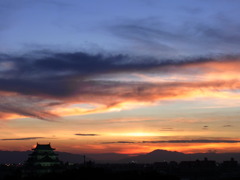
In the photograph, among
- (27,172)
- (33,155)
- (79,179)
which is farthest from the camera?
(33,155)

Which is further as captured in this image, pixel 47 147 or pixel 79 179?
pixel 47 147

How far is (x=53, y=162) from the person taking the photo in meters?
174

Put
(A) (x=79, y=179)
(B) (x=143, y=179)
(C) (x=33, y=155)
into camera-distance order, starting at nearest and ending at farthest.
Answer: (A) (x=79, y=179) → (B) (x=143, y=179) → (C) (x=33, y=155)

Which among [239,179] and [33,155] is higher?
[33,155]

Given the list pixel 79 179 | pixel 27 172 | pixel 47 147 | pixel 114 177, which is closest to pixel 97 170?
pixel 114 177

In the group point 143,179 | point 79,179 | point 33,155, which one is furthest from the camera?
point 33,155

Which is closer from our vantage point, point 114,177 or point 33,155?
point 114,177

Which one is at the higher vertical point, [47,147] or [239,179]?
[47,147]

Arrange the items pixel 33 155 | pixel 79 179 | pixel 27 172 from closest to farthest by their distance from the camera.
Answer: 1. pixel 79 179
2. pixel 27 172
3. pixel 33 155

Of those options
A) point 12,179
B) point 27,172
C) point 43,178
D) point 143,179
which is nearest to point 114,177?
point 143,179

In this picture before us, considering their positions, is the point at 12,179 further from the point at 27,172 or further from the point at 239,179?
the point at 239,179

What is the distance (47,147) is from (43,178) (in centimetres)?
6472

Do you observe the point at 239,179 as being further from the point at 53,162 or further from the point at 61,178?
the point at 61,178

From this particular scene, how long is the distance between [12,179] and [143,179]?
31182 mm
